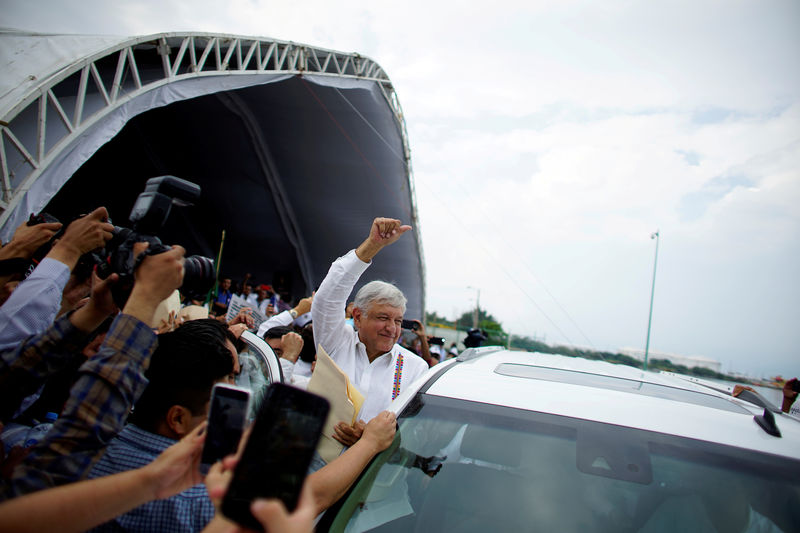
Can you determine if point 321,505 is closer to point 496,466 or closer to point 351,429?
point 351,429

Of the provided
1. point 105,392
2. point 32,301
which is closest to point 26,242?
point 32,301

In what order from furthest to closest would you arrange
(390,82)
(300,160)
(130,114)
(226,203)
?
(226,203)
(300,160)
(390,82)
(130,114)

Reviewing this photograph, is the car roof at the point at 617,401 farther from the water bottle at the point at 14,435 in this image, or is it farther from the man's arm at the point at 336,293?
the water bottle at the point at 14,435

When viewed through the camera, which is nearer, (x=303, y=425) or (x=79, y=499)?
(x=303, y=425)

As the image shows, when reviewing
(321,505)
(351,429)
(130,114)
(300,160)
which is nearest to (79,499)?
(321,505)

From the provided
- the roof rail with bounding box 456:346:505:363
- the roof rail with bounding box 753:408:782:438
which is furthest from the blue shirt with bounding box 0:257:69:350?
the roof rail with bounding box 753:408:782:438

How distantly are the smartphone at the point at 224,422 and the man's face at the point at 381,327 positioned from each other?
162 cm

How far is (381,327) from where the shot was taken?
245cm

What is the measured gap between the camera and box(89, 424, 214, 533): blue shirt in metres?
1.06

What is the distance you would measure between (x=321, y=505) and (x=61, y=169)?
5308mm

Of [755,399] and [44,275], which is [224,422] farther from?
[755,399]

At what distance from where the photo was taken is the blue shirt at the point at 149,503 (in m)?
1.06

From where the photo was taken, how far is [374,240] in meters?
2.26

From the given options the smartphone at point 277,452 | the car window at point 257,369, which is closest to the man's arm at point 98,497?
the smartphone at point 277,452
